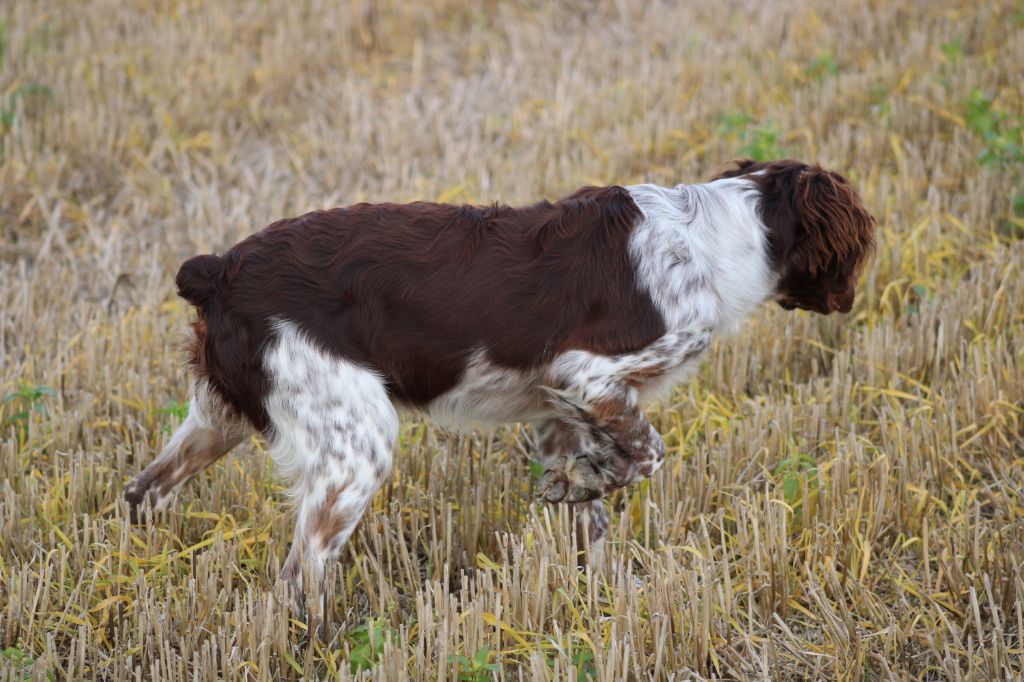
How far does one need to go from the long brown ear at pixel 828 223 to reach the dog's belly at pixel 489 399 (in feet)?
3.32

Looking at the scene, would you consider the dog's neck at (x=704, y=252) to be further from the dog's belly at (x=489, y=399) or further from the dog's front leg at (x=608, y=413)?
the dog's belly at (x=489, y=399)

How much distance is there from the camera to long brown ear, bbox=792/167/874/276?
3.63m

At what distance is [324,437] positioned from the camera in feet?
10.7

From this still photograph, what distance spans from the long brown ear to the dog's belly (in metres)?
1.01

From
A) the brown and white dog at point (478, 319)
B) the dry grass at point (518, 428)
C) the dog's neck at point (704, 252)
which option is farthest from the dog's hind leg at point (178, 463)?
the dog's neck at point (704, 252)

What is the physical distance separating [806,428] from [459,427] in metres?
1.41

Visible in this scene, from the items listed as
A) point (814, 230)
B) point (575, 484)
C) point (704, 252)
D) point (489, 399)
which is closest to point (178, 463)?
point (489, 399)

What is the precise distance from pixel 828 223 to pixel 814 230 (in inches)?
1.9

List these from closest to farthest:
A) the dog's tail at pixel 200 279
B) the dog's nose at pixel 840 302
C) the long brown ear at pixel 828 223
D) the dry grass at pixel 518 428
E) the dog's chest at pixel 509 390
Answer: the dry grass at pixel 518 428 < the dog's tail at pixel 200 279 < the dog's chest at pixel 509 390 < the long brown ear at pixel 828 223 < the dog's nose at pixel 840 302

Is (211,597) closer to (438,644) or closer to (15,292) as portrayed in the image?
(438,644)

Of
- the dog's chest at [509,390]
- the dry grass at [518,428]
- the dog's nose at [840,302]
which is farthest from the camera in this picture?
the dog's nose at [840,302]

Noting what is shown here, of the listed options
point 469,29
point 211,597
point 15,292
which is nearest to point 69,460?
point 211,597

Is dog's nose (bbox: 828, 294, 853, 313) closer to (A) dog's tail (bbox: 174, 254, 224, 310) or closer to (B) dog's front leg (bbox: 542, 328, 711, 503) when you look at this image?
(B) dog's front leg (bbox: 542, 328, 711, 503)

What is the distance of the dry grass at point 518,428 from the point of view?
10.5 feet
